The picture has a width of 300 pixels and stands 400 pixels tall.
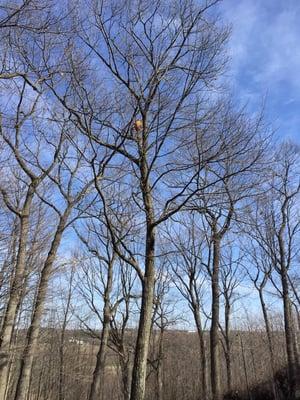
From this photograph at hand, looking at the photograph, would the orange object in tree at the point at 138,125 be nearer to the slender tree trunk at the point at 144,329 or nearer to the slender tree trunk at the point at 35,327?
the slender tree trunk at the point at 144,329

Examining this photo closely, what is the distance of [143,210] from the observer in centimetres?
775

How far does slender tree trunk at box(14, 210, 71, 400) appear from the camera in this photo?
10.7 metres

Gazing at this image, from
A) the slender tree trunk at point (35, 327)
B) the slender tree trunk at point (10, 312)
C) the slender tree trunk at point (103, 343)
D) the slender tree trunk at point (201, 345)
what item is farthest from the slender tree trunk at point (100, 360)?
the slender tree trunk at point (10, 312)

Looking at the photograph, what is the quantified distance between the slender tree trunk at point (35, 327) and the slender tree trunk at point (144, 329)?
512 centimetres

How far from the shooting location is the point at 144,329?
673cm

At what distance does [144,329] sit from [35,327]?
5.71 meters

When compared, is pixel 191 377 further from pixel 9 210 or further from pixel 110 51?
pixel 110 51

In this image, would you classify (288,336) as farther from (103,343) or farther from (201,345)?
(103,343)

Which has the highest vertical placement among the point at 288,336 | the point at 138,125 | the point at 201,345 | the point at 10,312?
the point at 138,125

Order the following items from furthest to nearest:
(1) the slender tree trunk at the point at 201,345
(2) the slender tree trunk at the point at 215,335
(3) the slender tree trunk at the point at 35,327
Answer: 1. (1) the slender tree trunk at the point at 201,345
2. (2) the slender tree trunk at the point at 215,335
3. (3) the slender tree trunk at the point at 35,327

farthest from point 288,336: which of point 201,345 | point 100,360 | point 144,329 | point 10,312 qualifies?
point 144,329

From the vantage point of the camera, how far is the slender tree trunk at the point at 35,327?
35.1 feet

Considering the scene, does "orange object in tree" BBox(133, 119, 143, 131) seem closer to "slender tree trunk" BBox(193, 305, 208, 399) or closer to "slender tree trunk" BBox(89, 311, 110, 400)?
"slender tree trunk" BBox(89, 311, 110, 400)

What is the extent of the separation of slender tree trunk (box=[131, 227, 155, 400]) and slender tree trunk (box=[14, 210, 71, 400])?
5.12 meters
